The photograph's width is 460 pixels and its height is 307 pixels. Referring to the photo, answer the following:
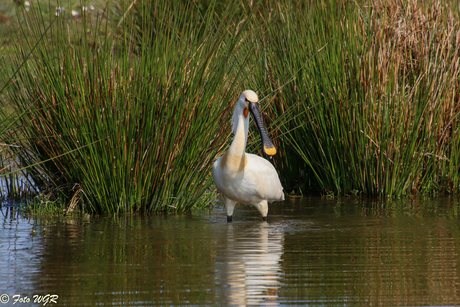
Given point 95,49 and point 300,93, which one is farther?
→ point 300,93

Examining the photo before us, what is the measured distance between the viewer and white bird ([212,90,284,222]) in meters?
6.86

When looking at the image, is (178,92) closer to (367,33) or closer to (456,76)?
(367,33)

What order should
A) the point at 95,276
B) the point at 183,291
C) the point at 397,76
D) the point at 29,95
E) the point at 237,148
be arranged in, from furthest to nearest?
1. the point at 397,76
2. the point at 29,95
3. the point at 237,148
4. the point at 95,276
5. the point at 183,291

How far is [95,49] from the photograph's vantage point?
705 centimetres

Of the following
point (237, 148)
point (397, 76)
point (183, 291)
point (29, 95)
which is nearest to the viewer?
point (183, 291)

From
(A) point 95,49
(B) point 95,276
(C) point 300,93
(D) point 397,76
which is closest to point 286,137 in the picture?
(C) point 300,93

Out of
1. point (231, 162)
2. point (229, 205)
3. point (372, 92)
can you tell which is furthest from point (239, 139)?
point (372, 92)

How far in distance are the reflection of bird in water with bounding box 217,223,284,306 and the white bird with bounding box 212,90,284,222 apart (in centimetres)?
39

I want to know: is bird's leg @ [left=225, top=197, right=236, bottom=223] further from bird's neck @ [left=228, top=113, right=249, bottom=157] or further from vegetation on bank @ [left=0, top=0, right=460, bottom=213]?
bird's neck @ [left=228, top=113, right=249, bottom=157]

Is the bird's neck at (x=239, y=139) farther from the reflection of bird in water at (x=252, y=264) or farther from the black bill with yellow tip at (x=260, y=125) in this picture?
the reflection of bird in water at (x=252, y=264)

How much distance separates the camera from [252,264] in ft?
17.1

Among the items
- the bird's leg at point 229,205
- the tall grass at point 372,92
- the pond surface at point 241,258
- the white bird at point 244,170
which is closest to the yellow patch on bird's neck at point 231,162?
the white bird at point 244,170

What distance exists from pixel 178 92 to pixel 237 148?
3.22 feet

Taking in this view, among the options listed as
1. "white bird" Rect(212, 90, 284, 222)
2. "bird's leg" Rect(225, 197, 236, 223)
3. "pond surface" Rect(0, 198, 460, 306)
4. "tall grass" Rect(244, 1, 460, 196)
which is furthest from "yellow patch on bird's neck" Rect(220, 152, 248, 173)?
"tall grass" Rect(244, 1, 460, 196)
